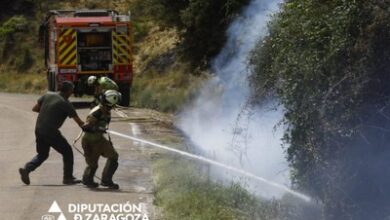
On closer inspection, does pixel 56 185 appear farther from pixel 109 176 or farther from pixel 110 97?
pixel 110 97

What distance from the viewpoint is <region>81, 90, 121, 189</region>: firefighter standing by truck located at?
1109cm

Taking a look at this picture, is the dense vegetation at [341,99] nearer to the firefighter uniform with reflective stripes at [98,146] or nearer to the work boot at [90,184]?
the firefighter uniform with reflective stripes at [98,146]

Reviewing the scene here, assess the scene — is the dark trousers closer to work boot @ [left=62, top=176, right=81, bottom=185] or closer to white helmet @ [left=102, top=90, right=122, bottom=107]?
work boot @ [left=62, top=176, right=81, bottom=185]

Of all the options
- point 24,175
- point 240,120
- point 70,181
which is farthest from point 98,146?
point 240,120

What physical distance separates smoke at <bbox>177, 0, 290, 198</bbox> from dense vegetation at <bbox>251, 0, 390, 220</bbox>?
1.57 metres

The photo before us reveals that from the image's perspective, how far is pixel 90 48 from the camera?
26016 millimetres

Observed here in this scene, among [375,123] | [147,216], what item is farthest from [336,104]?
[147,216]

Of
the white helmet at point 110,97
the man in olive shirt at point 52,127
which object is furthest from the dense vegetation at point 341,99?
the man in olive shirt at point 52,127

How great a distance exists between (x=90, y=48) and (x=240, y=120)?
13.1 metres

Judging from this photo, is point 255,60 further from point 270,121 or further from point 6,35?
point 6,35

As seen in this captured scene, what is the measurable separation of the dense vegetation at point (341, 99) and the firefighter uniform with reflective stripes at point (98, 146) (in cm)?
273

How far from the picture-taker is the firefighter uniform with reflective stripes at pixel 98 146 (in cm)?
1115

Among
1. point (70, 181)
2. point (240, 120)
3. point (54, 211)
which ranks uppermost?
point (240, 120)

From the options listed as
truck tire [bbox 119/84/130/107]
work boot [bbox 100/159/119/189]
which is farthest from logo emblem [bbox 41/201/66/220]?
truck tire [bbox 119/84/130/107]
